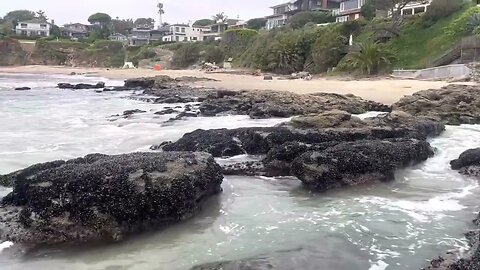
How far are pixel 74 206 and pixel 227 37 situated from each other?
7617 cm

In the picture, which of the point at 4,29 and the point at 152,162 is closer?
the point at 152,162

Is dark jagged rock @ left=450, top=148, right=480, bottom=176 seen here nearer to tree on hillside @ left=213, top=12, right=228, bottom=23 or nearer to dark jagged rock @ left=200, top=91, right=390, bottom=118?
dark jagged rock @ left=200, top=91, right=390, bottom=118

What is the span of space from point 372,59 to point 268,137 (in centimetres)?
3050

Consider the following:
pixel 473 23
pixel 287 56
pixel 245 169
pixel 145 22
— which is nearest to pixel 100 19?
pixel 145 22

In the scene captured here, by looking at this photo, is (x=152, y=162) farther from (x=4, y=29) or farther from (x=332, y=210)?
(x=4, y=29)

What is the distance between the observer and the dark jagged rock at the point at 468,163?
10.8m

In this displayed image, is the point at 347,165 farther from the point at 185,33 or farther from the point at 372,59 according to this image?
the point at 185,33

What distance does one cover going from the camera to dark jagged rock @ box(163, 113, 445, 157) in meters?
12.2

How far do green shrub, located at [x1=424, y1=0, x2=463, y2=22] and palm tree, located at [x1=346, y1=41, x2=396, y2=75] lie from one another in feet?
28.0

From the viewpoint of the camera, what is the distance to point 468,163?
11141mm

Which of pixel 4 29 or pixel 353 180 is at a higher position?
pixel 4 29

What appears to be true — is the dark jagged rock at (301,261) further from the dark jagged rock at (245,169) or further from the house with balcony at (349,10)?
the house with balcony at (349,10)

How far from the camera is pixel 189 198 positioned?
779 centimetres

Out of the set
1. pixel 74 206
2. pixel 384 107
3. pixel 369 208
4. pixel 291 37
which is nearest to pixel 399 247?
pixel 369 208
